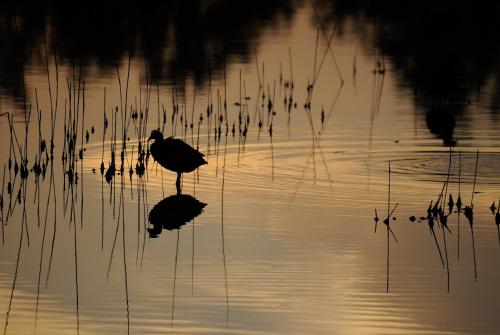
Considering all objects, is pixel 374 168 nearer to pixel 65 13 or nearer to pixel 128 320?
pixel 128 320

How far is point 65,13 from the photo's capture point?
31.8 meters

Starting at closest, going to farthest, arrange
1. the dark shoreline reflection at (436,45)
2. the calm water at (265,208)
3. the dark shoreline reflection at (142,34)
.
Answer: the calm water at (265,208) < the dark shoreline reflection at (436,45) < the dark shoreline reflection at (142,34)

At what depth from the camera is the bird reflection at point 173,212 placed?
11.0 metres

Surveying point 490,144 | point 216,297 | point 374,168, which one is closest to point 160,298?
point 216,297

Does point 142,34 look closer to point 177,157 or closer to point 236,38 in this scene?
point 236,38

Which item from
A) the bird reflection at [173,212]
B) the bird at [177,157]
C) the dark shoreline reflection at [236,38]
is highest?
the dark shoreline reflection at [236,38]

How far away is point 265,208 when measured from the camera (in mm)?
11758

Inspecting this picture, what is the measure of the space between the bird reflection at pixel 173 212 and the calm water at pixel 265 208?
0.05 meters

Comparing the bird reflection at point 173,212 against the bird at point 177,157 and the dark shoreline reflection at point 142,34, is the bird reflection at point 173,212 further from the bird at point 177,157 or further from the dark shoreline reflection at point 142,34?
the dark shoreline reflection at point 142,34

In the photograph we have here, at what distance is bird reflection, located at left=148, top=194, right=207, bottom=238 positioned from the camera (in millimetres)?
11023

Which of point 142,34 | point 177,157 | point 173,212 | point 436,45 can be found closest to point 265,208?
point 173,212

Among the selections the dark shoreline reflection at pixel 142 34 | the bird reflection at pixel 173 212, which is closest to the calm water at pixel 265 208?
the bird reflection at pixel 173 212

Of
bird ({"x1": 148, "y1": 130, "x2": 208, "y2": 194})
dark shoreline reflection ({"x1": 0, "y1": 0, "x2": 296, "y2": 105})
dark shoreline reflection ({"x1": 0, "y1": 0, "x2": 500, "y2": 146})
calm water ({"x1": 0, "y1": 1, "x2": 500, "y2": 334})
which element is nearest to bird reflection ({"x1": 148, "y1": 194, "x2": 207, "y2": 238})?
calm water ({"x1": 0, "y1": 1, "x2": 500, "y2": 334})

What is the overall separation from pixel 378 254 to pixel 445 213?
172cm
